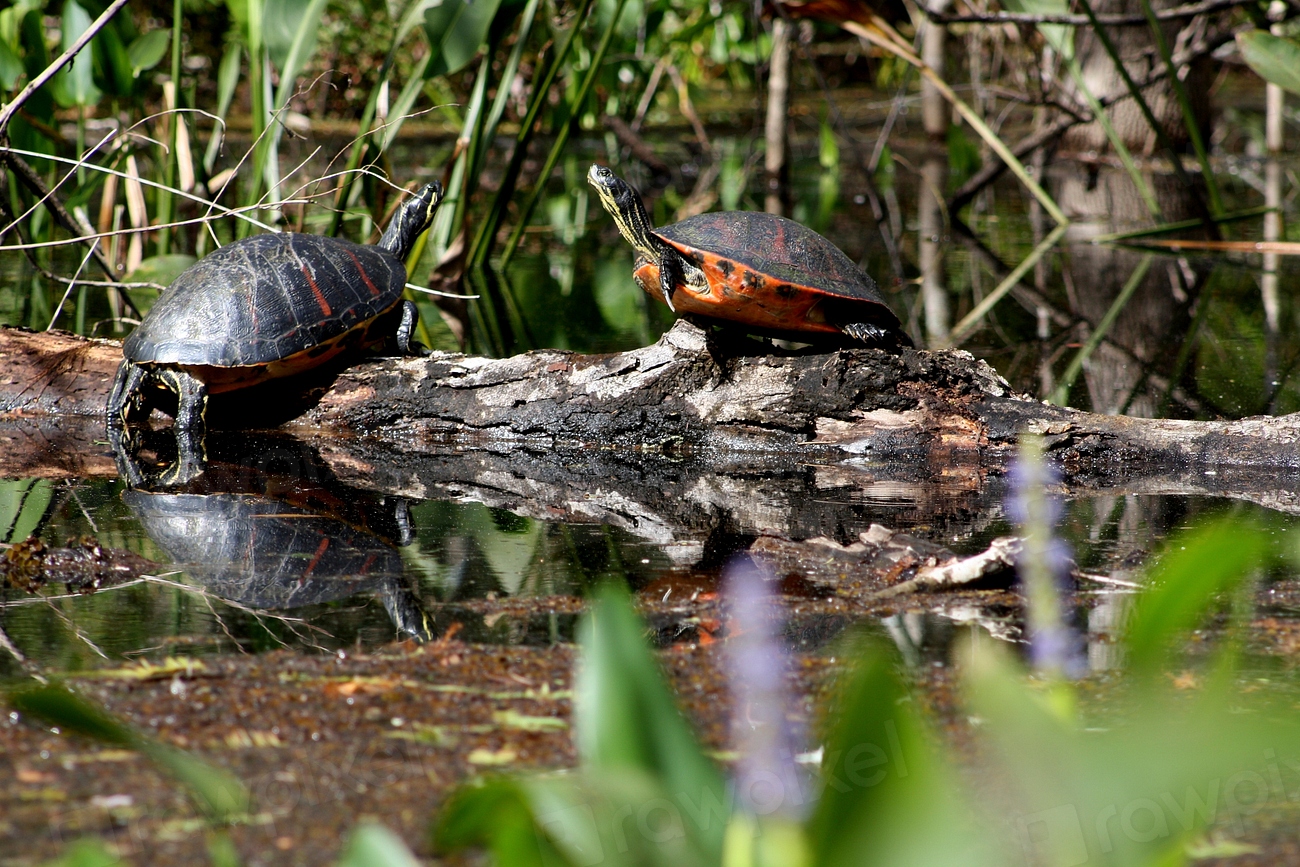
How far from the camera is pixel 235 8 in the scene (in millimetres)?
5109

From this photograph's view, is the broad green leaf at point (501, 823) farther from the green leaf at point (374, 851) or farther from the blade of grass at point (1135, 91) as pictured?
the blade of grass at point (1135, 91)

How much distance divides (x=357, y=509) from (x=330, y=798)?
1566 millimetres

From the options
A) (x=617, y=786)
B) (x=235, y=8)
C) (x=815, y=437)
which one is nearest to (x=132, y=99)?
(x=235, y=8)

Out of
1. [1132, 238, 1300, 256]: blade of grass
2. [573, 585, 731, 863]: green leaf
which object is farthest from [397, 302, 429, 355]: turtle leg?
[1132, 238, 1300, 256]: blade of grass

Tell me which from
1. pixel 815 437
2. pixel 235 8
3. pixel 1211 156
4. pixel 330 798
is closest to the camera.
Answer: pixel 330 798

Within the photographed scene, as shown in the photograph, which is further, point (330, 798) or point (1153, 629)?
point (330, 798)

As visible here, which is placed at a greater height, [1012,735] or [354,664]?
[1012,735]

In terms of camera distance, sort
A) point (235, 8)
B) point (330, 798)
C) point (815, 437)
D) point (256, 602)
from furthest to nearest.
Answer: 1. point (235, 8)
2. point (815, 437)
3. point (256, 602)
4. point (330, 798)

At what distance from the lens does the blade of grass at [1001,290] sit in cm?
517

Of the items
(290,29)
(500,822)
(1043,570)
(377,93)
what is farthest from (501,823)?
(377,93)

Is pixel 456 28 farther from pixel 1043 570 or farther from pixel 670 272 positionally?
pixel 1043 570

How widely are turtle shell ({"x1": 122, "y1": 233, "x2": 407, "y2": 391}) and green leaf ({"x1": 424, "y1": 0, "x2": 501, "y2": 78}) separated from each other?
1379 millimetres

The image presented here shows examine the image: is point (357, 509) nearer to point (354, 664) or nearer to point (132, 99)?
point (354, 664)

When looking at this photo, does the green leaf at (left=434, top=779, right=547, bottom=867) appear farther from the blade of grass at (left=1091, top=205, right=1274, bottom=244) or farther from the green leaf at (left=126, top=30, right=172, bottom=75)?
the blade of grass at (left=1091, top=205, right=1274, bottom=244)
